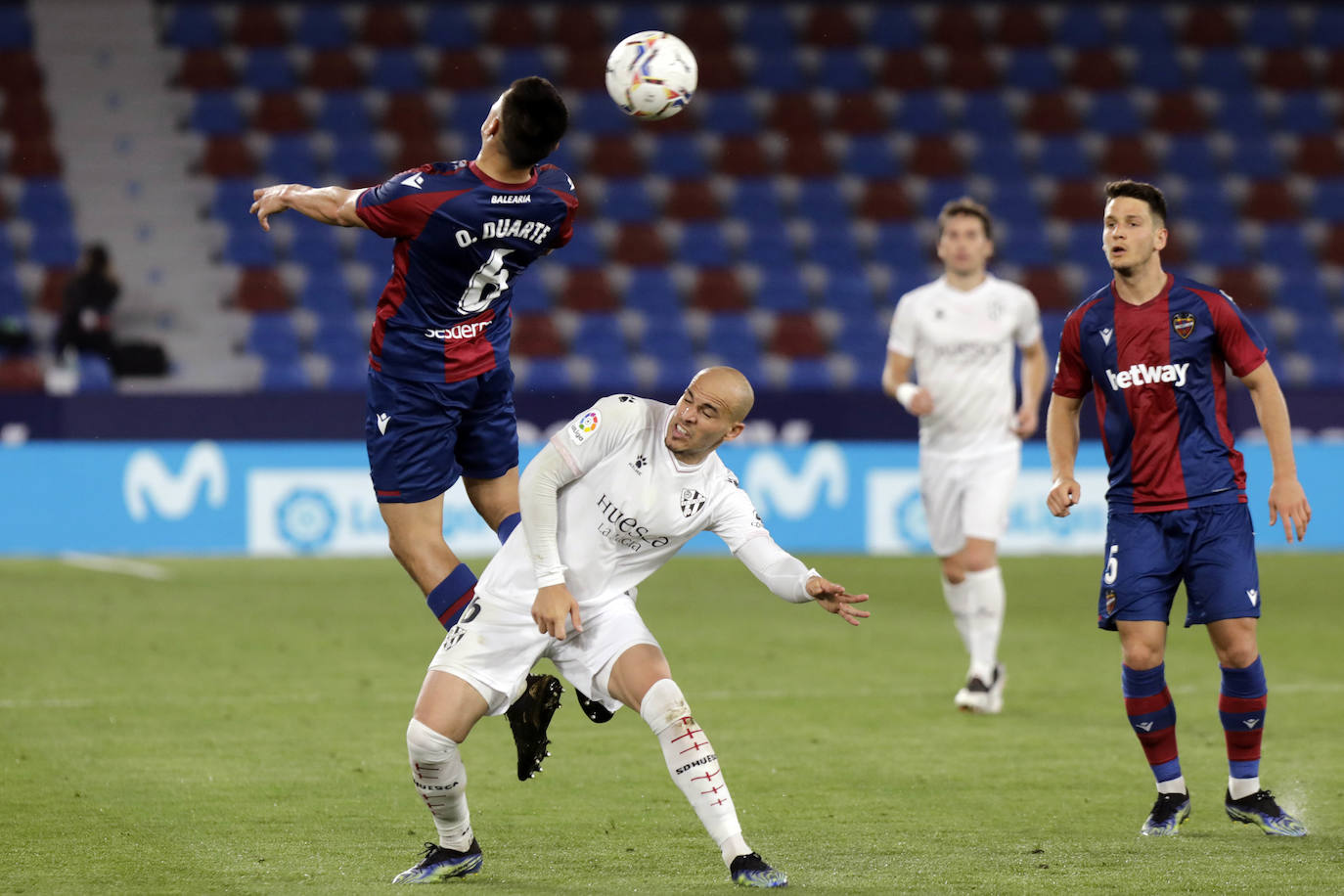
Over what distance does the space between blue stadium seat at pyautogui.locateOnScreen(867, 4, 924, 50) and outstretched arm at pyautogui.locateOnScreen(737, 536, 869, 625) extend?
18.0m

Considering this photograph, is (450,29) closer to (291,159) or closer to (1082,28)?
(291,159)

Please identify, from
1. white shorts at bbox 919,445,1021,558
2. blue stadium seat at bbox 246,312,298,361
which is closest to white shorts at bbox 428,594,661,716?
white shorts at bbox 919,445,1021,558

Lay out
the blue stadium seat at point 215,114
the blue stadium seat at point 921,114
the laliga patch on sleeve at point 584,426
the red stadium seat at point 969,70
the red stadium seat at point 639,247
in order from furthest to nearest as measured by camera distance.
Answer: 1. the red stadium seat at point 969,70
2. the blue stadium seat at point 921,114
3. the blue stadium seat at point 215,114
4. the red stadium seat at point 639,247
5. the laliga patch on sleeve at point 584,426

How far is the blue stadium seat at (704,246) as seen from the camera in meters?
19.7

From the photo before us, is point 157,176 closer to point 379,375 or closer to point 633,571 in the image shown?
point 379,375

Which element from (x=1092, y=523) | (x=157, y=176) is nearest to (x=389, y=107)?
(x=157, y=176)

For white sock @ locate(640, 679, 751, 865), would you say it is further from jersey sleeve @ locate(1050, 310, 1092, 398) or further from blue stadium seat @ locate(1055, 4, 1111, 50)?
blue stadium seat @ locate(1055, 4, 1111, 50)

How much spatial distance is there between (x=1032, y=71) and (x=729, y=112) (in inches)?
153

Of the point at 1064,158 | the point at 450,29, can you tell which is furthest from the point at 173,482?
the point at 1064,158

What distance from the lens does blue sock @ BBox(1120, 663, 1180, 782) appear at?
5465 millimetres

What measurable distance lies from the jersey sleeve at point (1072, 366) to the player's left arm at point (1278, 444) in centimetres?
51

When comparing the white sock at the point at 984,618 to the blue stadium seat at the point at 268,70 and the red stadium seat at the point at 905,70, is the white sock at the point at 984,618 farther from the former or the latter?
the blue stadium seat at the point at 268,70

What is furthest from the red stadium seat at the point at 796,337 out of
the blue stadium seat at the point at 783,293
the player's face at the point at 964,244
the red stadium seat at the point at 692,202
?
the player's face at the point at 964,244

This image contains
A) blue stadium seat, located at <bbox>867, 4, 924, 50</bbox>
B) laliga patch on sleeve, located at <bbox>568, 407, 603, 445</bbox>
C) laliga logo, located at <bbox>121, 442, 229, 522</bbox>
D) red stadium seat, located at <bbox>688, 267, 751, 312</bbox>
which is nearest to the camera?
laliga patch on sleeve, located at <bbox>568, 407, 603, 445</bbox>
